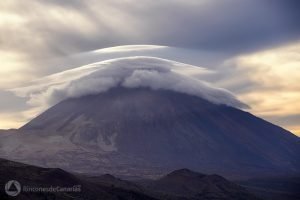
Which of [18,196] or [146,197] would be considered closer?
[18,196]

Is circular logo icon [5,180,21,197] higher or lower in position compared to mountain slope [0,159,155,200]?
lower

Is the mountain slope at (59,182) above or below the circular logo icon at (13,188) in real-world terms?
above

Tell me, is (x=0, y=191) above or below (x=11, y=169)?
below

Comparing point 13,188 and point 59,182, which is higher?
point 59,182

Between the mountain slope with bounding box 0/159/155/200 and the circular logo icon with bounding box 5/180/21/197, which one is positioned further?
the mountain slope with bounding box 0/159/155/200

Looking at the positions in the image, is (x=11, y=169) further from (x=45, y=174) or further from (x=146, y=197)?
(x=146, y=197)

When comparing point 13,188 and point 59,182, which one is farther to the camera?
point 59,182

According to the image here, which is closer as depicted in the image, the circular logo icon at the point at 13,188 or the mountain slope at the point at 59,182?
the circular logo icon at the point at 13,188

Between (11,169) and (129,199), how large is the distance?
41.6 m

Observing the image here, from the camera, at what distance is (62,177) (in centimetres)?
18738

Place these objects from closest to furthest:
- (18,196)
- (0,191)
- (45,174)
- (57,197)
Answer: (0,191) → (18,196) → (57,197) → (45,174)

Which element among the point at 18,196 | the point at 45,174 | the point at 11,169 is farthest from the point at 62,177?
the point at 18,196

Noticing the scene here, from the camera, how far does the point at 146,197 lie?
191 m

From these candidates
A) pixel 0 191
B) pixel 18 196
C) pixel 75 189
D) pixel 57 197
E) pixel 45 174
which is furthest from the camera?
pixel 45 174
